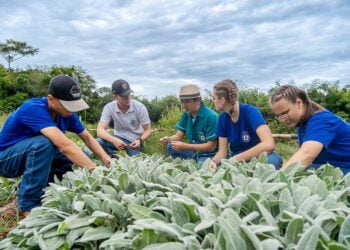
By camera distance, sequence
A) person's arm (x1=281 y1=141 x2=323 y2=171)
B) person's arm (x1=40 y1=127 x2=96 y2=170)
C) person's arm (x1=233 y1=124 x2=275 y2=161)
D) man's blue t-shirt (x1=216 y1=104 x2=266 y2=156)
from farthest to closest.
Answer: man's blue t-shirt (x1=216 y1=104 x2=266 y2=156) → person's arm (x1=233 y1=124 x2=275 y2=161) → person's arm (x1=40 y1=127 x2=96 y2=170) → person's arm (x1=281 y1=141 x2=323 y2=171)

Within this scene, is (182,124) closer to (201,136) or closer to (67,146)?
(201,136)

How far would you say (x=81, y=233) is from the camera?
1863 mm

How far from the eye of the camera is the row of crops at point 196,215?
1363 mm

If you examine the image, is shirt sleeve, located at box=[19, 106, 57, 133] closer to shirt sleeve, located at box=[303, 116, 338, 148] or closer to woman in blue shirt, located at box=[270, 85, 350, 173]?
woman in blue shirt, located at box=[270, 85, 350, 173]

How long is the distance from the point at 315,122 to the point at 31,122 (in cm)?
234

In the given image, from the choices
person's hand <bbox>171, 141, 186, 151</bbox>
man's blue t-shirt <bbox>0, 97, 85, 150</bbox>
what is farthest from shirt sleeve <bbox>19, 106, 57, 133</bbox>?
person's hand <bbox>171, 141, 186, 151</bbox>

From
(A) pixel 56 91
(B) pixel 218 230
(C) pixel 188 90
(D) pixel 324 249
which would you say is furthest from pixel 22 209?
(D) pixel 324 249

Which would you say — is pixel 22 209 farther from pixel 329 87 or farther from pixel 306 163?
pixel 329 87

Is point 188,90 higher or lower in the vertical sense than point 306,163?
higher

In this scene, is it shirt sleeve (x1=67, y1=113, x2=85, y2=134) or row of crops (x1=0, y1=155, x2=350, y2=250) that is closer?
row of crops (x1=0, y1=155, x2=350, y2=250)

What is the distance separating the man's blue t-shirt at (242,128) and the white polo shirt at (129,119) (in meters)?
2.01

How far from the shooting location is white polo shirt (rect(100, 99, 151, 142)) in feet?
19.8

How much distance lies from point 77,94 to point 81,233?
1947 mm

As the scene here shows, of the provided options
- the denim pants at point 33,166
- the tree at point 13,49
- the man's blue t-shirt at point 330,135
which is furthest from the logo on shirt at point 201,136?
the tree at point 13,49
